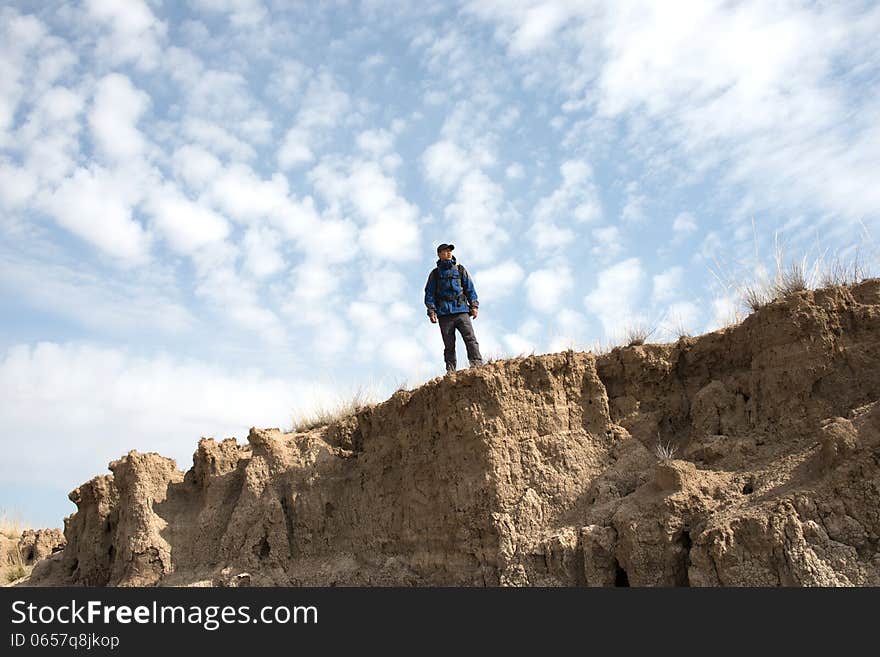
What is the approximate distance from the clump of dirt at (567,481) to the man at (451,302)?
1.19 metres

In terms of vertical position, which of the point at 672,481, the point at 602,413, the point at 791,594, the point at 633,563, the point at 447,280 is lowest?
the point at 791,594

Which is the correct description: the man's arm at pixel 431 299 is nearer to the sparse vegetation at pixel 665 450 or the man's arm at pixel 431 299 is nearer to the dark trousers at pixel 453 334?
the dark trousers at pixel 453 334

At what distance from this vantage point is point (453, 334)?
34.8 feet

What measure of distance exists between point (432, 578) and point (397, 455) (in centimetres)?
160

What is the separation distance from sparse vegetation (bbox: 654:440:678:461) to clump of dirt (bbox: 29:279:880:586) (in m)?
0.07

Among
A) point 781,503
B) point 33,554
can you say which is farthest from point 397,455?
point 33,554

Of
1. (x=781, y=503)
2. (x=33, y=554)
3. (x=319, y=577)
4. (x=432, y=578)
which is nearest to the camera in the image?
(x=781, y=503)

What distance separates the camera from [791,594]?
6094 millimetres

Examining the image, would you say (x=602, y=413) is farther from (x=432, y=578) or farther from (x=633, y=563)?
(x=432, y=578)

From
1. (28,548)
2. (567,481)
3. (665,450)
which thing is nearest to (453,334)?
(567,481)

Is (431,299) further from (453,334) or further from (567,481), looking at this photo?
(567,481)

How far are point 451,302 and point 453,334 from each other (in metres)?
0.42

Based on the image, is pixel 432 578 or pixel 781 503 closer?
pixel 781 503

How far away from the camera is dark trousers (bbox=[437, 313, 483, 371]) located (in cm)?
1043
